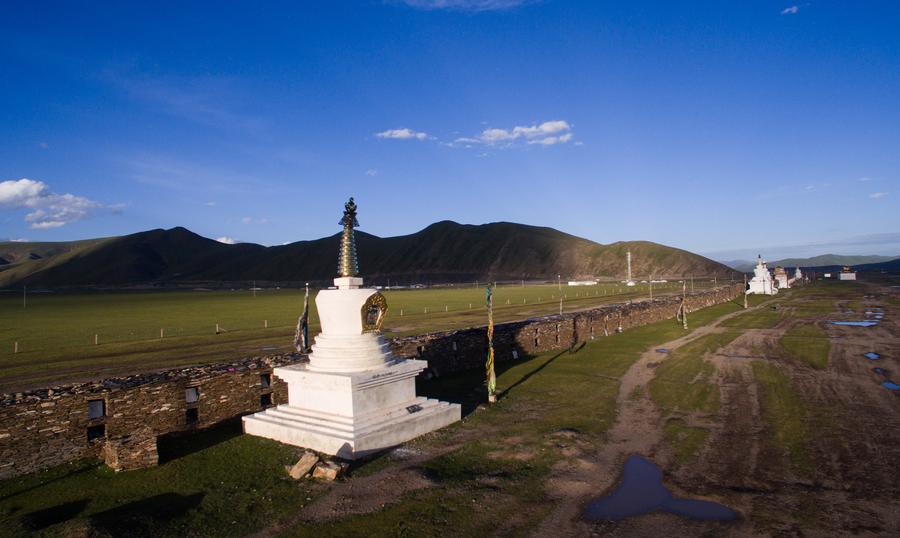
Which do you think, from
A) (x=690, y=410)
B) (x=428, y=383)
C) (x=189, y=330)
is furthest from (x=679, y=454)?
(x=189, y=330)

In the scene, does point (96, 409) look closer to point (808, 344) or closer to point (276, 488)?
point (276, 488)

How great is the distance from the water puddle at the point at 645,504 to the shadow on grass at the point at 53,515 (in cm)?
826

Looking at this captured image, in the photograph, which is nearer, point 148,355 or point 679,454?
point 679,454

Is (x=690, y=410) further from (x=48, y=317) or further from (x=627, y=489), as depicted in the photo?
(x=48, y=317)

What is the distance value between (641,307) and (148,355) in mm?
28644

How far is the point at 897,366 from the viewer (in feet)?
69.3

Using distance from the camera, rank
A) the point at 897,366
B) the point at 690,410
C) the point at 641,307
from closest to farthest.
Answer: the point at 690,410 → the point at 897,366 → the point at 641,307

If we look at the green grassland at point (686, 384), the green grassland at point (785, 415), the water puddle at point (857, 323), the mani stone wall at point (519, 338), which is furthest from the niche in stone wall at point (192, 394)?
the water puddle at point (857, 323)

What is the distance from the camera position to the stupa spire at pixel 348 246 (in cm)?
1466

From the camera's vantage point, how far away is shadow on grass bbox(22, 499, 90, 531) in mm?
8703

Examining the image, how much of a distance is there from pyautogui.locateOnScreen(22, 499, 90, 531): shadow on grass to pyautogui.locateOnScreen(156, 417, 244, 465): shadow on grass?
6.52 feet

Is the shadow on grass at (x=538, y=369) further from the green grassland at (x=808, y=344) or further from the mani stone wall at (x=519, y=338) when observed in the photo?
the green grassland at (x=808, y=344)

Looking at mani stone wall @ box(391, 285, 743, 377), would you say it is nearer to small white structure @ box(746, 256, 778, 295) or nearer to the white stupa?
the white stupa

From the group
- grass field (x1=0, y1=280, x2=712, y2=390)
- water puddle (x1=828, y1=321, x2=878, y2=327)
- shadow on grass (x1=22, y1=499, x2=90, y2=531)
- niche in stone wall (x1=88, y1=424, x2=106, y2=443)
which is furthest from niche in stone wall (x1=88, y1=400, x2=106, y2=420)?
water puddle (x1=828, y1=321, x2=878, y2=327)
